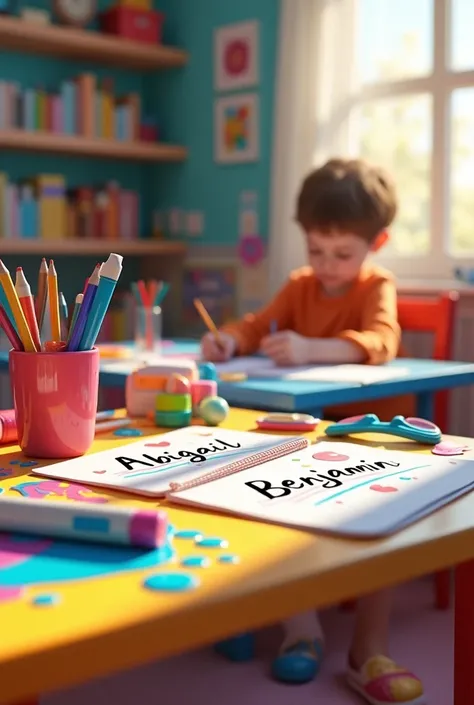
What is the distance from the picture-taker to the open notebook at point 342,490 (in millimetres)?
744

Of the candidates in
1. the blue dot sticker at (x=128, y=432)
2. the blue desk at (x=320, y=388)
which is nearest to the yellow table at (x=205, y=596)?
the blue dot sticker at (x=128, y=432)

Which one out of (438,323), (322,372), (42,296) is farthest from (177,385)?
(438,323)

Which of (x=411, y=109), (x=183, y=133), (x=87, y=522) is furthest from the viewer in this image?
(x=183, y=133)

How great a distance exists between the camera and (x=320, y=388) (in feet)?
5.34

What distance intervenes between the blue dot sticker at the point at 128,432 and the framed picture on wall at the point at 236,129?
2.74m

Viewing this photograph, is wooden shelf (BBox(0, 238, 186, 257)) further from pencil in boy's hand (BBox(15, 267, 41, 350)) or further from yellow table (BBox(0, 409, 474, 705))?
yellow table (BBox(0, 409, 474, 705))

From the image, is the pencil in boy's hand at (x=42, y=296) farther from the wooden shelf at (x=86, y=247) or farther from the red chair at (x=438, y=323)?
the wooden shelf at (x=86, y=247)

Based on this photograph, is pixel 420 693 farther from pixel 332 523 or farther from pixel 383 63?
pixel 383 63

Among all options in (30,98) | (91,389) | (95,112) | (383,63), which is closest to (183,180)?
(95,112)

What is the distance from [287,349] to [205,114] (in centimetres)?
225

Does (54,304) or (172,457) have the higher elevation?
(54,304)

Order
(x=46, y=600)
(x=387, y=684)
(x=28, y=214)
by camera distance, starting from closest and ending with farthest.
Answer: (x=46, y=600) → (x=387, y=684) → (x=28, y=214)

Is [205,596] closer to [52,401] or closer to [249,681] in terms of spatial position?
[52,401]

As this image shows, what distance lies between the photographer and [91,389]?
1021mm
